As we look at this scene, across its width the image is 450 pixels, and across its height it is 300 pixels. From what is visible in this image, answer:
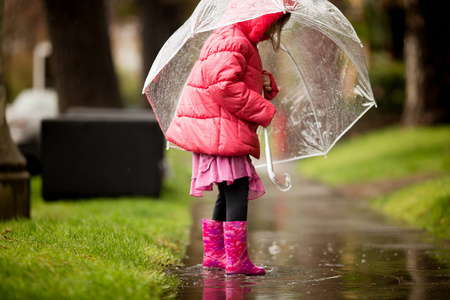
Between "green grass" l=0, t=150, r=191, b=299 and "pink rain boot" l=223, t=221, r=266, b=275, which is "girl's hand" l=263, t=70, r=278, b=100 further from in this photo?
"green grass" l=0, t=150, r=191, b=299

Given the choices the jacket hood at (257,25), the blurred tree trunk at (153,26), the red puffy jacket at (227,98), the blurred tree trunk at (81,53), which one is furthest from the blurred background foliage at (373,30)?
the red puffy jacket at (227,98)

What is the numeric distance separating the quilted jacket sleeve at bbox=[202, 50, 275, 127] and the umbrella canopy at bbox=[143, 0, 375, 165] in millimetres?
398

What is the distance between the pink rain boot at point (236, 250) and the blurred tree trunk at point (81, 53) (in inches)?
318

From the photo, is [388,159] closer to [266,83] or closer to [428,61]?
[428,61]

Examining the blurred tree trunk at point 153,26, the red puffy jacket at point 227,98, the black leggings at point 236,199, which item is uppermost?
the blurred tree trunk at point 153,26

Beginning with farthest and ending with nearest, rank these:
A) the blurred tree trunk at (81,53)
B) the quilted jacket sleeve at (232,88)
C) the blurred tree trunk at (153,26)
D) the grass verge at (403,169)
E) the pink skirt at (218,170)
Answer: the blurred tree trunk at (153,26)
the blurred tree trunk at (81,53)
the grass verge at (403,169)
the pink skirt at (218,170)
the quilted jacket sleeve at (232,88)

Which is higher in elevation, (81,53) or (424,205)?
(81,53)

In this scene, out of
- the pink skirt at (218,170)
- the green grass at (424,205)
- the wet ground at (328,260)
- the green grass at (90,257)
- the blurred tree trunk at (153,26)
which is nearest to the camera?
the green grass at (90,257)

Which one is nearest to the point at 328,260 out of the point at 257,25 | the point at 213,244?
the point at 213,244

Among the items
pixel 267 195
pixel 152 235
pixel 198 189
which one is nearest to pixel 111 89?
pixel 267 195

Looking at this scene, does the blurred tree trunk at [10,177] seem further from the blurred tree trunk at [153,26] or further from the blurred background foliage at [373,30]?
the blurred tree trunk at [153,26]

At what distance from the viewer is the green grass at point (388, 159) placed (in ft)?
42.6

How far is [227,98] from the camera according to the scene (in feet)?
15.6

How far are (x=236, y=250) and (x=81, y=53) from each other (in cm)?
821
